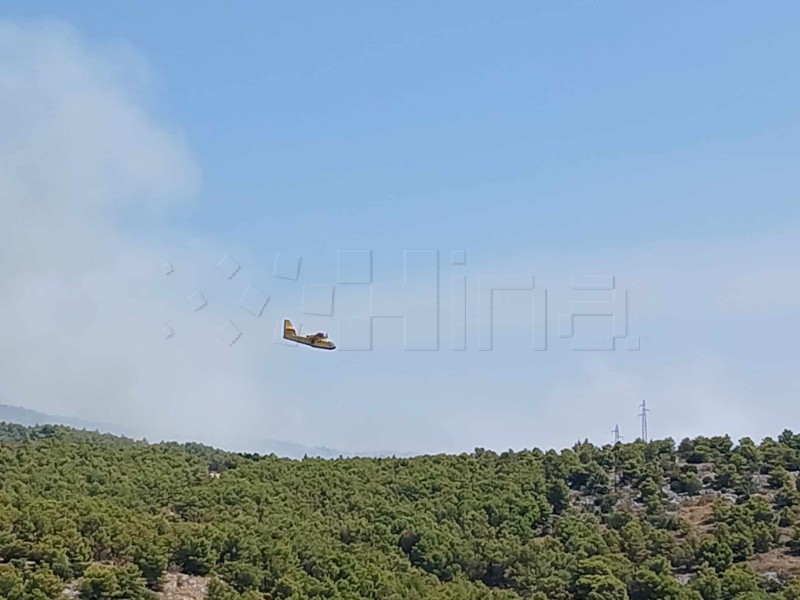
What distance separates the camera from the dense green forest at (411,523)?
48.0 m

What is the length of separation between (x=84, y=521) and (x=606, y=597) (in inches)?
962

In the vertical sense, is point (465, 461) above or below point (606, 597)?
above

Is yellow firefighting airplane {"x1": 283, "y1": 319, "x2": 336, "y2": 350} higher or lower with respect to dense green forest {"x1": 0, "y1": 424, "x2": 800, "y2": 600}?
higher

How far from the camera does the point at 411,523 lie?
197 ft

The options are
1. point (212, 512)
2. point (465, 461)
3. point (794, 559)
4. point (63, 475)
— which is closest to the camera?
point (794, 559)

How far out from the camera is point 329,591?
47.3 m

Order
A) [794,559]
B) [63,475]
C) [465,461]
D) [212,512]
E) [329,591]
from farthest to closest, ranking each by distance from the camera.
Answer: [465,461] → [63,475] → [212,512] → [794,559] → [329,591]

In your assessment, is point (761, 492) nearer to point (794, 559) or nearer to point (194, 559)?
point (794, 559)

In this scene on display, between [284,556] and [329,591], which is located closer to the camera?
[329,591]

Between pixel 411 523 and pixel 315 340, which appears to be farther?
pixel 411 523

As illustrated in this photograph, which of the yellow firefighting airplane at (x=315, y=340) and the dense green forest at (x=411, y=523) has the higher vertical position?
the yellow firefighting airplane at (x=315, y=340)

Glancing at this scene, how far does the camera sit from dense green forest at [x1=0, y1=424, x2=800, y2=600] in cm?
4803

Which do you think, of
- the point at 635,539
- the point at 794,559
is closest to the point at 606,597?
the point at 635,539

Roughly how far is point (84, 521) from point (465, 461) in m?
31.3
